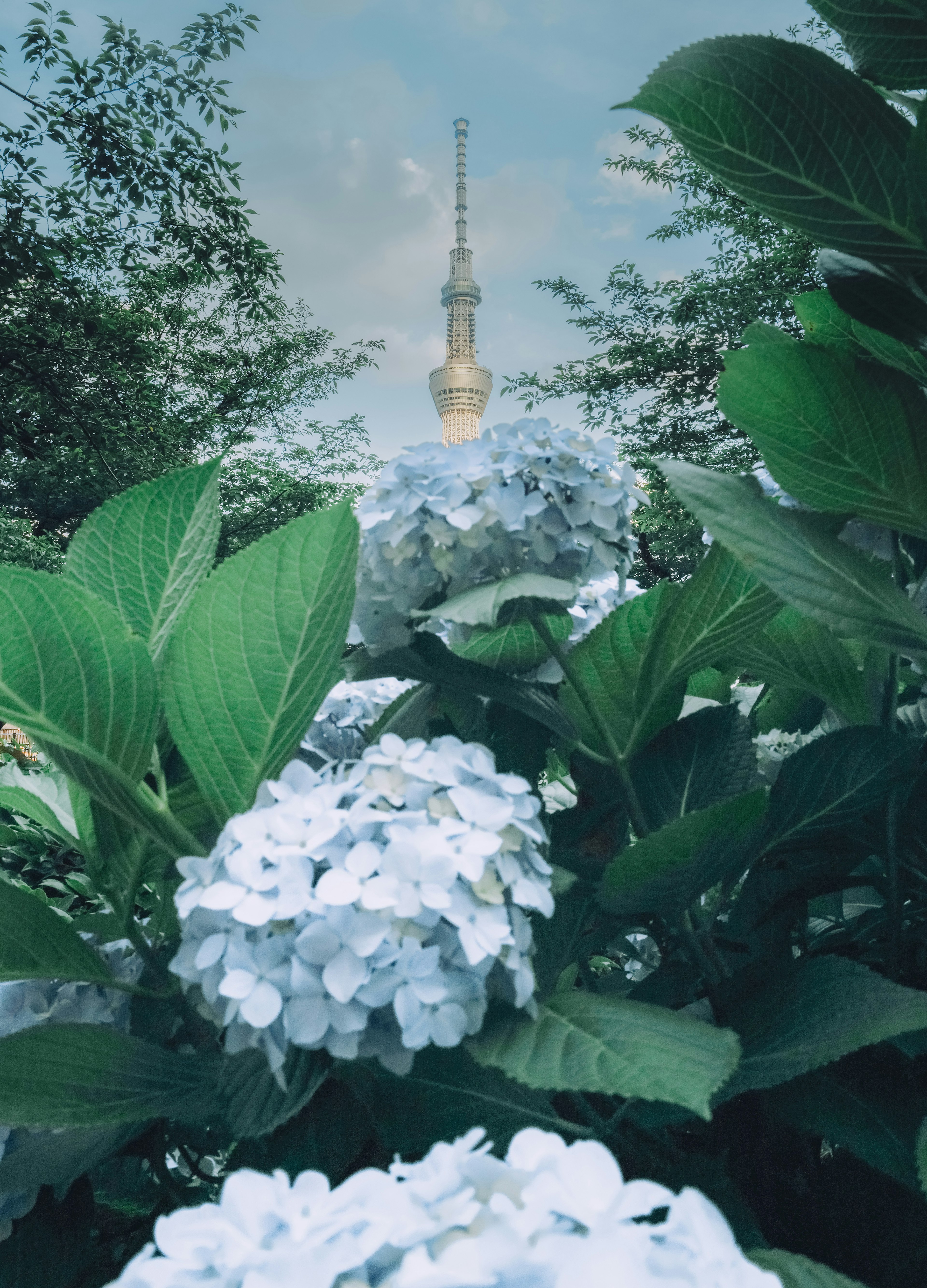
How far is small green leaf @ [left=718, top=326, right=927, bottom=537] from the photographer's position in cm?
52

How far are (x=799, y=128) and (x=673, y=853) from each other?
1.33 feet

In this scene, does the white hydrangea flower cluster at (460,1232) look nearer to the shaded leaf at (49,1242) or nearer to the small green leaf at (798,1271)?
the small green leaf at (798,1271)

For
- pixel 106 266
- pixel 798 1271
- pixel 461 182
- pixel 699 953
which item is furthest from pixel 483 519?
pixel 461 182

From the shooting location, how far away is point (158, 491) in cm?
60

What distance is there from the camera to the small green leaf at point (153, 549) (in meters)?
0.60

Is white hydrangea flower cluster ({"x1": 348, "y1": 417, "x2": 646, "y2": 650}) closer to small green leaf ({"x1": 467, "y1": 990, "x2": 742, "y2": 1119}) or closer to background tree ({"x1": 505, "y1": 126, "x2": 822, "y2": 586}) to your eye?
small green leaf ({"x1": 467, "y1": 990, "x2": 742, "y2": 1119})

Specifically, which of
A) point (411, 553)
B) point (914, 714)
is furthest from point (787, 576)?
point (914, 714)

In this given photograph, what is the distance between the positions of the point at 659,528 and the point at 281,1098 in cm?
1237

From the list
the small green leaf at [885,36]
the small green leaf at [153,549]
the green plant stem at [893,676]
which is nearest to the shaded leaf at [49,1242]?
the small green leaf at [153,549]

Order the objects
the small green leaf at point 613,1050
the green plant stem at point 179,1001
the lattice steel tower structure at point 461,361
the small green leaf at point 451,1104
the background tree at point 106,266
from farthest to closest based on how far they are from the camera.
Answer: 1. the lattice steel tower structure at point 461,361
2. the background tree at point 106,266
3. the green plant stem at point 179,1001
4. the small green leaf at point 451,1104
5. the small green leaf at point 613,1050

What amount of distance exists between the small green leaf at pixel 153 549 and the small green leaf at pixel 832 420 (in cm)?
33

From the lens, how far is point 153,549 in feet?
2.01

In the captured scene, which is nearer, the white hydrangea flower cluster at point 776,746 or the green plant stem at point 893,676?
the green plant stem at point 893,676

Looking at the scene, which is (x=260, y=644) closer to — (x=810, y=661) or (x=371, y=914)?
(x=371, y=914)
